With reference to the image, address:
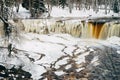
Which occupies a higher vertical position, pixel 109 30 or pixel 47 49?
pixel 109 30

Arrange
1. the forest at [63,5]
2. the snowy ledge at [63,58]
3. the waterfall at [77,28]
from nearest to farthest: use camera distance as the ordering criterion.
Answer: the snowy ledge at [63,58], the waterfall at [77,28], the forest at [63,5]

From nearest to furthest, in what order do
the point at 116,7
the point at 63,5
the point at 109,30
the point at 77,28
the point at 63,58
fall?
the point at 63,58 → the point at 109,30 → the point at 77,28 → the point at 63,5 → the point at 116,7

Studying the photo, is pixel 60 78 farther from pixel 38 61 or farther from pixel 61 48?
pixel 61 48

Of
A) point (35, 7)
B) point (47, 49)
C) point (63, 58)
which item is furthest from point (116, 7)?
point (63, 58)

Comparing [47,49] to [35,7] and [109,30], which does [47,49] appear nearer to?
[109,30]

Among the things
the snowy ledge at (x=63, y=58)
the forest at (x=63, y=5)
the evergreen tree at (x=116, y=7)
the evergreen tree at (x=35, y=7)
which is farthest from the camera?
the evergreen tree at (x=116, y=7)

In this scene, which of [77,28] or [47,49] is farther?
[77,28]

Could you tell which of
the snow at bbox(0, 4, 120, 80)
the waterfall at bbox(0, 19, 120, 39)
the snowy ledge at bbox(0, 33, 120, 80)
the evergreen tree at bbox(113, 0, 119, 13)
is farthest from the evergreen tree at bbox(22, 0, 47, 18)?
the evergreen tree at bbox(113, 0, 119, 13)

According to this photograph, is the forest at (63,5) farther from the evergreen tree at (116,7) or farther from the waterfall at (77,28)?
the waterfall at (77,28)

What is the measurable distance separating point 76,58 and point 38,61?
3.42 metres

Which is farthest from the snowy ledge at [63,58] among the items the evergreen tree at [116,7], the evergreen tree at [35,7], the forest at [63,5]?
the evergreen tree at [116,7]

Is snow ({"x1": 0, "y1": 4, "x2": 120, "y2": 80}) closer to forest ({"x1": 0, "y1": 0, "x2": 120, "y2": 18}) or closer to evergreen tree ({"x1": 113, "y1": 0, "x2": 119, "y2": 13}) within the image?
forest ({"x1": 0, "y1": 0, "x2": 120, "y2": 18})

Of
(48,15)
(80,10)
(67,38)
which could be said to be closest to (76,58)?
(67,38)

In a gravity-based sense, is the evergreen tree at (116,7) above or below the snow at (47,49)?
above
